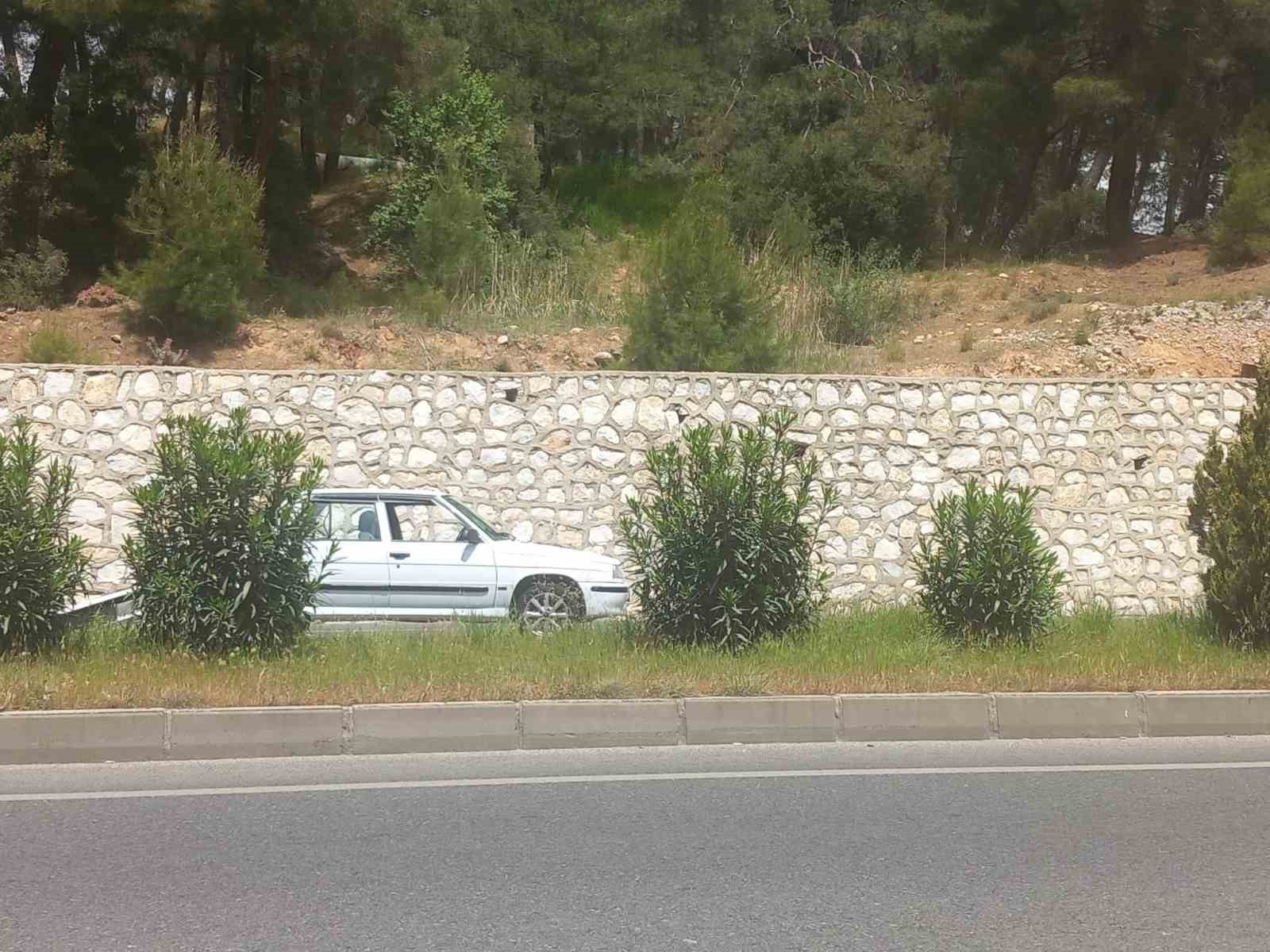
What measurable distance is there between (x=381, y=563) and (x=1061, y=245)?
80.4 feet

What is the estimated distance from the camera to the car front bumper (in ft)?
38.4

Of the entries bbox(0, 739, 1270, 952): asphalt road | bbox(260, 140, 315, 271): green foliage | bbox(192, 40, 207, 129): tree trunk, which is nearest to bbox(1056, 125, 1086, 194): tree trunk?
bbox(260, 140, 315, 271): green foliage

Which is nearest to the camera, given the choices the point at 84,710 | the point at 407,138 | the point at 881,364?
the point at 84,710

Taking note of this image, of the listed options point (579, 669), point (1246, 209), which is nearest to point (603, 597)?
point (579, 669)

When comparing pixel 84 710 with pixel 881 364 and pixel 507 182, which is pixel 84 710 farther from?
pixel 507 182

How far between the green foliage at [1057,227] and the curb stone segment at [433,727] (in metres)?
26.7

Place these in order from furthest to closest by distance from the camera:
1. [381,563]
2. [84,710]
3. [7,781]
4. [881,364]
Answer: [881,364]
[381,563]
[84,710]
[7,781]

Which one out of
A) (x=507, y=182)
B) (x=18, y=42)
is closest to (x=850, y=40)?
(x=507, y=182)

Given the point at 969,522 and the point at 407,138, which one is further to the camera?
the point at 407,138

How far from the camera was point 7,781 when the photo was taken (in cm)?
719

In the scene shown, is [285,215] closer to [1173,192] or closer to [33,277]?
[33,277]

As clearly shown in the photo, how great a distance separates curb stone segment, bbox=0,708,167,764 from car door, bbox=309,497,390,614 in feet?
11.8

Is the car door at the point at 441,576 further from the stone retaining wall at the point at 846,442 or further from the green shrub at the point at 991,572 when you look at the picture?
the green shrub at the point at 991,572

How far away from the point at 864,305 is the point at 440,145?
9956 mm
